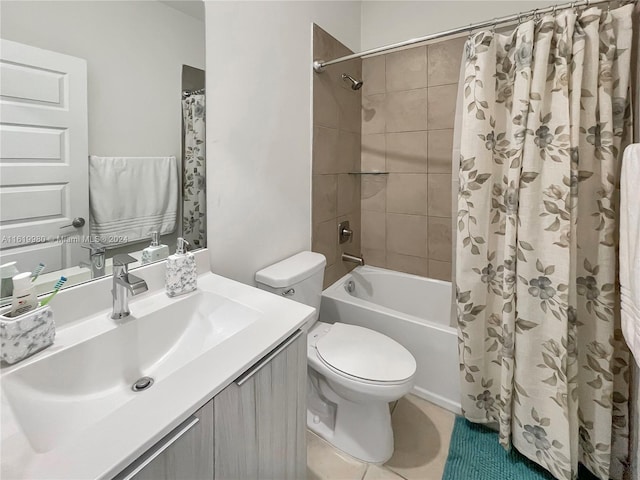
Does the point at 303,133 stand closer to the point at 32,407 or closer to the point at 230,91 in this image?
the point at 230,91

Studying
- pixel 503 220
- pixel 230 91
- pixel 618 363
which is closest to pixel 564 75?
pixel 503 220

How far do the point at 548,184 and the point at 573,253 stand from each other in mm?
275

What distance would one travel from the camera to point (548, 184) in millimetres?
1167

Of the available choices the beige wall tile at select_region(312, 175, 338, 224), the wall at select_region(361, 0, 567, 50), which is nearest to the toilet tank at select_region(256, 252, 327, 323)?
the beige wall tile at select_region(312, 175, 338, 224)

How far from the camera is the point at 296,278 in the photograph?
1442 mm

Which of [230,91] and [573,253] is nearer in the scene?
[573,253]

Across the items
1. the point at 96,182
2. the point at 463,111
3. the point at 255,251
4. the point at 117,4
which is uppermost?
the point at 117,4

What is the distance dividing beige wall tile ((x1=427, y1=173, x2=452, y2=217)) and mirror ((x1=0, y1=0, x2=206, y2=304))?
154 centimetres

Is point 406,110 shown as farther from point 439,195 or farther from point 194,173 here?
point 194,173

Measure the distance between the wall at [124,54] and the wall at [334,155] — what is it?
0.84 meters

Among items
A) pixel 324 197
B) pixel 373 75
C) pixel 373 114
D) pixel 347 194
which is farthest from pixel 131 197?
pixel 373 75

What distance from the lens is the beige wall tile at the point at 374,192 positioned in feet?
7.65

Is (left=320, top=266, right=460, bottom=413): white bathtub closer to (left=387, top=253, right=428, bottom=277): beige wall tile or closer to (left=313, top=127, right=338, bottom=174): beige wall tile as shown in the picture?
(left=387, top=253, right=428, bottom=277): beige wall tile

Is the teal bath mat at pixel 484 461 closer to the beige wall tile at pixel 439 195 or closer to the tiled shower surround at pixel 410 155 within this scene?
the tiled shower surround at pixel 410 155
